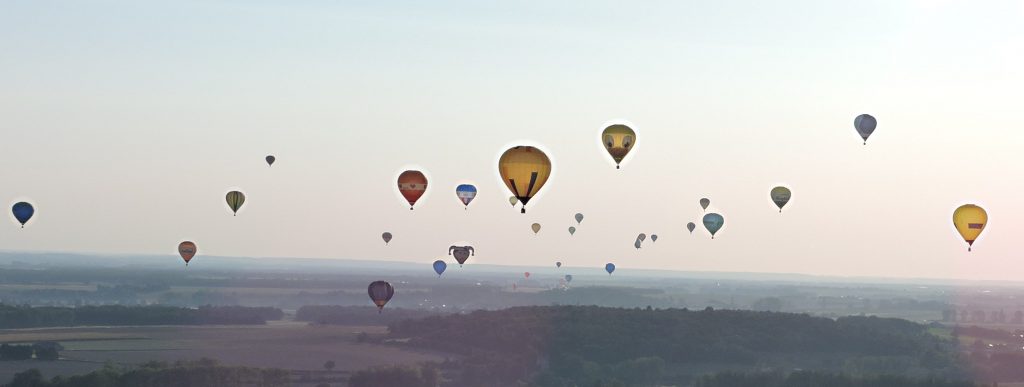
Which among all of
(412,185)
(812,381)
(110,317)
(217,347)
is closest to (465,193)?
(412,185)

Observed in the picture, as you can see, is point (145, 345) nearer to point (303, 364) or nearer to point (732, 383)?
point (303, 364)

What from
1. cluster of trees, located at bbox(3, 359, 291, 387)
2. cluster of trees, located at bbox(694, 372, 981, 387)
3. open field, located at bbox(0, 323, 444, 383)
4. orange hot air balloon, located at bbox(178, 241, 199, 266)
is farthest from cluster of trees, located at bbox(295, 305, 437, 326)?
cluster of trees, located at bbox(694, 372, 981, 387)

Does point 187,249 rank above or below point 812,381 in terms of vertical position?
above

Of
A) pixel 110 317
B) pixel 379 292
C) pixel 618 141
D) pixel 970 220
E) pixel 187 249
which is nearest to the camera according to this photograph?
pixel 618 141

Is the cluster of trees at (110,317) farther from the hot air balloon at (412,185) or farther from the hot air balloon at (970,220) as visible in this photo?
the hot air balloon at (970,220)

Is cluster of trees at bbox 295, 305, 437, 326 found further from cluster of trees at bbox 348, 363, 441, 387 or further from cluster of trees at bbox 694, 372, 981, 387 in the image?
cluster of trees at bbox 694, 372, 981, 387

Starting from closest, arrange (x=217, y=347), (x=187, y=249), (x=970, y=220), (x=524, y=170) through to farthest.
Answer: (x=524, y=170), (x=970, y=220), (x=187, y=249), (x=217, y=347)

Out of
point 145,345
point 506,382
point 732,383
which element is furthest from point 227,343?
point 732,383

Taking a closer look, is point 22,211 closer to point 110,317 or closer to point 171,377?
point 171,377
